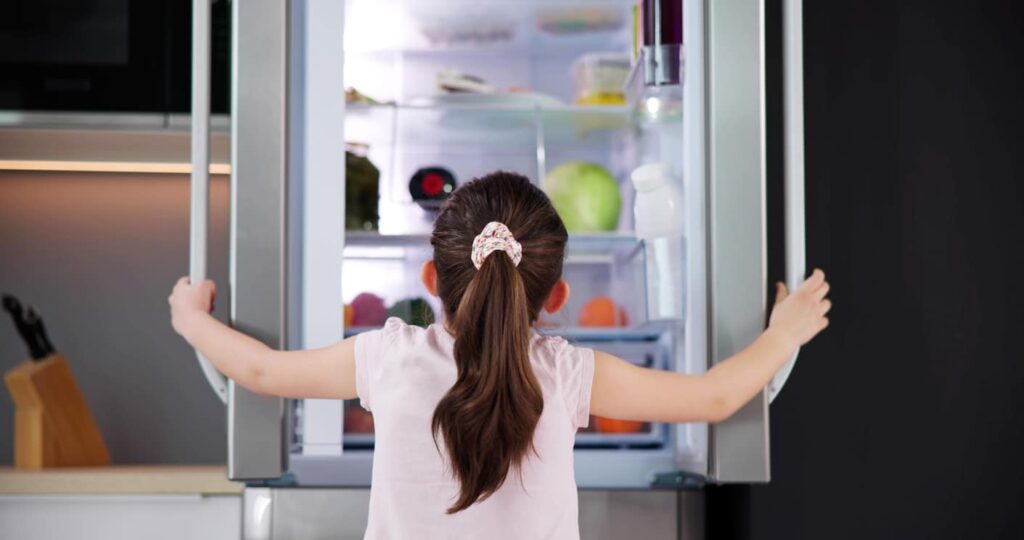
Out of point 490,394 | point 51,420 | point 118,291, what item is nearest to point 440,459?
point 490,394

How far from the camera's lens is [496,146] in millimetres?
2383

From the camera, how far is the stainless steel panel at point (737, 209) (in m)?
1.64

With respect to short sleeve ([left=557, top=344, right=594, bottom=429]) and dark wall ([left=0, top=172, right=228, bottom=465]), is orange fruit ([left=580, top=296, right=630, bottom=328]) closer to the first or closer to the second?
short sleeve ([left=557, top=344, right=594, bottom=429])

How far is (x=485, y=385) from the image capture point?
1.39m

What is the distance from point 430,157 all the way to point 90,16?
81 centimetres

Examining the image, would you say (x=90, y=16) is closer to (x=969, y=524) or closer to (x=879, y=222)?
(x=879, y=222)

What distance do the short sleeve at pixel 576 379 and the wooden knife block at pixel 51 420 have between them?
147 centimetres

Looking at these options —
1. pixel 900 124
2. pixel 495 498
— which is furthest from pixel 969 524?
pixel 495 498

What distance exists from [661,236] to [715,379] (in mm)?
416

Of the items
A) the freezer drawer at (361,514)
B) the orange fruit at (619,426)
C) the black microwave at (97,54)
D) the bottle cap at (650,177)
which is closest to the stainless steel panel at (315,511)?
the freezer drawer at (361,514)

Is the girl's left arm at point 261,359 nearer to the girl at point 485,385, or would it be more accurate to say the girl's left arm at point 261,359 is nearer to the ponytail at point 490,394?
the girl at point 485,385

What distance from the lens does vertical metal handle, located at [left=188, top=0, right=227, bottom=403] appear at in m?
1.58

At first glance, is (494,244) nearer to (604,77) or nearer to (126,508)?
(604,77)

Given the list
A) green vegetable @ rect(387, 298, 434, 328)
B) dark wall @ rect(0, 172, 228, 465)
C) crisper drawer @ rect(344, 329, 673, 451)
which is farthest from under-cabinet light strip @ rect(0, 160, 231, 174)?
crisper drawer @ rect(344, 329, 673, 451)
